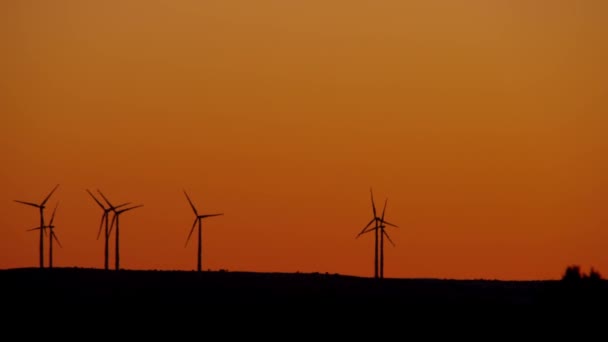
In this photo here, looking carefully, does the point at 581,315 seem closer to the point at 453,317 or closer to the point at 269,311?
the point at 453,317

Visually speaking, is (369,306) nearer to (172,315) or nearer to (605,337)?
(172,315)

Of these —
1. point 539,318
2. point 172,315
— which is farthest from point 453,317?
point 172,315

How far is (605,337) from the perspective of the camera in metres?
168

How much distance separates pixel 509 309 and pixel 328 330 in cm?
2666

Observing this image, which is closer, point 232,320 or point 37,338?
point 37,338

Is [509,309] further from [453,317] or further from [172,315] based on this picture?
[172,315]

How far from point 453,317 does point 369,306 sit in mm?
11989

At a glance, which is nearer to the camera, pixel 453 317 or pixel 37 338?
pixel 37 338

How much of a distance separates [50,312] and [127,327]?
610 inches

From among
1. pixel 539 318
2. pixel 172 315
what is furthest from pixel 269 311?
pixel 539 318

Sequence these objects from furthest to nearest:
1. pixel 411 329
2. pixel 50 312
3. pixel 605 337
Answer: pixel 50 312
pixel 411 329
pixel 605 337

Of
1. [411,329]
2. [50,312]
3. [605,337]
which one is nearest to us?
[605,337]

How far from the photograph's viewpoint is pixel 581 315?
182m

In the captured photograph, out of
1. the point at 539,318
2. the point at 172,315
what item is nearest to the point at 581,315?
the point at 539,318
